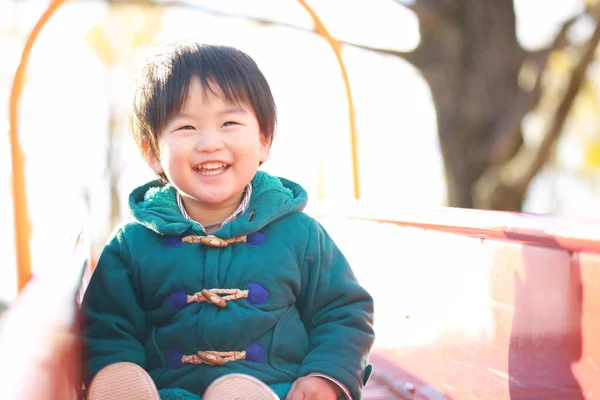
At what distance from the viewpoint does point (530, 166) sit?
21.6 ft

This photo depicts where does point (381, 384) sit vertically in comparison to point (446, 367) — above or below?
below

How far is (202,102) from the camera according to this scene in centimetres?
147

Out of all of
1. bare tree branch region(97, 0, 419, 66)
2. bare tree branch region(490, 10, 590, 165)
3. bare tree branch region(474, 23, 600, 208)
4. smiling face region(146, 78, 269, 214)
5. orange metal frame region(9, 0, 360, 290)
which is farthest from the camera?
bare tree branch region(490, 10, 590, 165)

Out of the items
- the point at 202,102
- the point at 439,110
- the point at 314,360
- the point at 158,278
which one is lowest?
the point at 439,110

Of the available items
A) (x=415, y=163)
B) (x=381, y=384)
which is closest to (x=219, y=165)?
(x=381, y=384)

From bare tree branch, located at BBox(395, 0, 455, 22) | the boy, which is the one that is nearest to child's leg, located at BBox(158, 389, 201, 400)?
the boy

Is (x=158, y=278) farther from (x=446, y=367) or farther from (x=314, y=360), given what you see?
(x=446, y=367)

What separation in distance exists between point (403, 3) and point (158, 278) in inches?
223

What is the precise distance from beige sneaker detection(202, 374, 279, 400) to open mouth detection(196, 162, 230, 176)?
1.44ft

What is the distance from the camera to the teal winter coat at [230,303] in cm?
142

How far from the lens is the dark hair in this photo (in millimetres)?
1487

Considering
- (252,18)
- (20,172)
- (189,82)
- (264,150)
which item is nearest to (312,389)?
(264,150)

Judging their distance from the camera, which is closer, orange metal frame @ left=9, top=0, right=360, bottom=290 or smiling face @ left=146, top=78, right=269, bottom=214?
smiling face @ left=146, top=78, right=269, bottom=214

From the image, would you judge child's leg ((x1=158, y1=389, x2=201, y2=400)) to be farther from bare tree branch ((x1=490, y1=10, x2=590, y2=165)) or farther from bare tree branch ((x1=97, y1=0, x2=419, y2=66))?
bare tree branch ((x1=490, y1=10, x2=590, y2=165))
